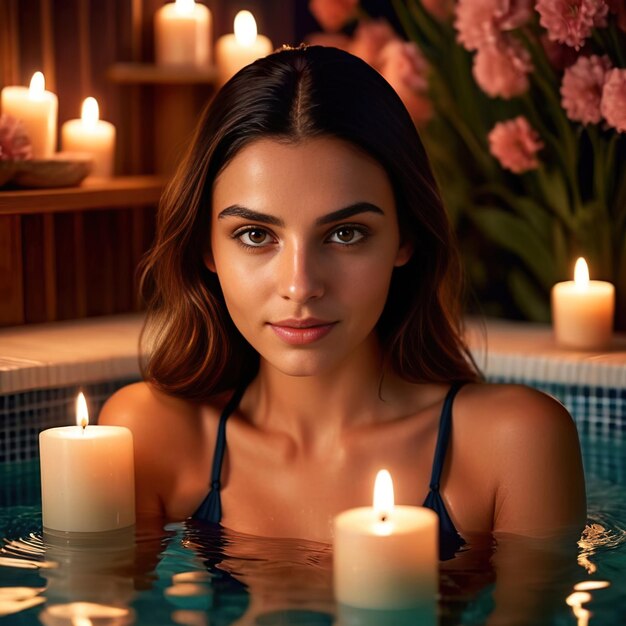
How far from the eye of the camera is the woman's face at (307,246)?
200 centimetres

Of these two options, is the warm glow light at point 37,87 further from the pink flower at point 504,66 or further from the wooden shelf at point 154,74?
the pink flower at point 504,66

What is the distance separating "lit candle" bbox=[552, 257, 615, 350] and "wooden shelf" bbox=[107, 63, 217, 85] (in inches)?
44.9

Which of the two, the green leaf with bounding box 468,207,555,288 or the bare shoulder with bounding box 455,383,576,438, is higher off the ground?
the green leaf with bounding box 468,207,555,288

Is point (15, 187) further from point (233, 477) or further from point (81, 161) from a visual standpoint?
point (233, 477)

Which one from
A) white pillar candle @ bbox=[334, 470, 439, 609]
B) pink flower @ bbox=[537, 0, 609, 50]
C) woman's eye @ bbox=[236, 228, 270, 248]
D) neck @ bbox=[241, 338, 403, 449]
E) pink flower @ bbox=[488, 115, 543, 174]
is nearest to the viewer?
white pillar candle @ bbox=[334, 470, 439, 609]

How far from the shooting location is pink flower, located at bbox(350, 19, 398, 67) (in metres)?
3.85

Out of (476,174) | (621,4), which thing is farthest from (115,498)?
(476,174)

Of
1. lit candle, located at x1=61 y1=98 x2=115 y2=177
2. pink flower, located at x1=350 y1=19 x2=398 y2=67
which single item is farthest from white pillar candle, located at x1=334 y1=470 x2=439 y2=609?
pink flower, located at x1=350 y1=19 x2=398 y2=67

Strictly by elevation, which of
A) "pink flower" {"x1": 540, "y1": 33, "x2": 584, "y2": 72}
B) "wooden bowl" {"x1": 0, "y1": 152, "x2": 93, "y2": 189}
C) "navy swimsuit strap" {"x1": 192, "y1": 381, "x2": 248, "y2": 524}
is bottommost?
"navy swimsuit strap" {"x1": 192, "y1": 381, "x2": 248, "y2": 524}

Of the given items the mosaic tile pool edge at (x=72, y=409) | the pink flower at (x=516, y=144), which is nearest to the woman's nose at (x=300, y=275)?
the mosaic tile pool edge at (x=72, y=409)

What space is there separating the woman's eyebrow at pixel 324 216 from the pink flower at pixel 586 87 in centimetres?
136

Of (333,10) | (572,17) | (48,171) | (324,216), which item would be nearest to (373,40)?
(333,10)

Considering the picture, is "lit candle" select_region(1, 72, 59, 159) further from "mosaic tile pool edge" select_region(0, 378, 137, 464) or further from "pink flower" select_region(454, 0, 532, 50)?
"pink flower" select_region(454, 0, 532, 50)

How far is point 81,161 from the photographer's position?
133 inches
